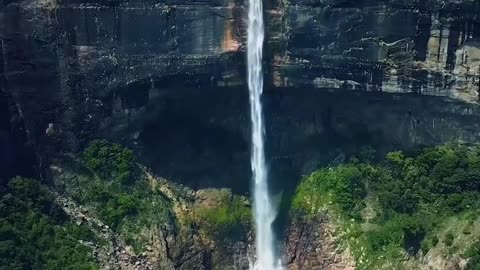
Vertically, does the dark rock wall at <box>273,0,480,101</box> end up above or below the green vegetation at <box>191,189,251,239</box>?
above

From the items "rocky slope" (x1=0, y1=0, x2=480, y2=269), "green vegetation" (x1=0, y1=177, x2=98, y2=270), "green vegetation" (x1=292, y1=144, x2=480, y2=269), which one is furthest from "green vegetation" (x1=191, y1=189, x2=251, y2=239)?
"green vegetation" (x1=0, y1=177, x2=98, y2=270)

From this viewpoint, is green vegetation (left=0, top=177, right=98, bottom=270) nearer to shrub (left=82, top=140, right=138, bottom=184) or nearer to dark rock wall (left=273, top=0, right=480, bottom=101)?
shrub (left=82, top=140, right=138, bottom=184)

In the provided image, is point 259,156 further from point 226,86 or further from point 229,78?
point 229,78

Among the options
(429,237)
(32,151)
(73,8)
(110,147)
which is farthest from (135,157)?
(429,237)

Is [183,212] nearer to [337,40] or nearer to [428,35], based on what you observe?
[337,40]

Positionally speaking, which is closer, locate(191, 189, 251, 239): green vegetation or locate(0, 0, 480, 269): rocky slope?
locate(0, 0, 480, 269): rocky slope

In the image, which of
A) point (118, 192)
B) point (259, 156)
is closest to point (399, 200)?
point (259, 156)
